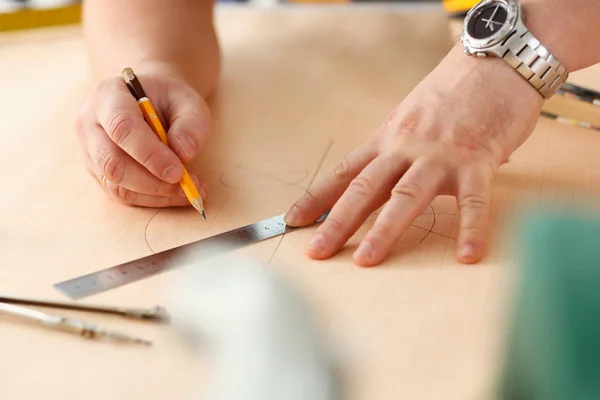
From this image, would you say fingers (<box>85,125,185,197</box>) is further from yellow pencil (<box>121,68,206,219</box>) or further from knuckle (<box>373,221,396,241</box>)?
knuckle (<box>373,221,396,241</box>)

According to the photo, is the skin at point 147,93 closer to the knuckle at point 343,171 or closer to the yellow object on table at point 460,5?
the knuckle at point 343,171

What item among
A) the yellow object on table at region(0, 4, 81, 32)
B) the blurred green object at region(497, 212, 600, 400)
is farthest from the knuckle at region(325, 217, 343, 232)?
the yellow object on table at region(0, 4, 81, 32)

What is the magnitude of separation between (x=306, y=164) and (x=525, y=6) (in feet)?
1.23

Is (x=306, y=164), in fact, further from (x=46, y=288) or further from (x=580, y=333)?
(x=580, y=333)

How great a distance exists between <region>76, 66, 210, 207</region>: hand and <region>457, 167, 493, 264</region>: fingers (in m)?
0.35

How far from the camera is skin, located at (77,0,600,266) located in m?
0.82

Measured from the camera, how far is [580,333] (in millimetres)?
282

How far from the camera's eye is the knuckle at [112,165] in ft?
3.03

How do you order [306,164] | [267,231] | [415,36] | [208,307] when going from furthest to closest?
[415,36] → [306,164] → [267,231] → [208,307]

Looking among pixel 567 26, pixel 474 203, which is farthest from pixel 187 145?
pixel 567 26

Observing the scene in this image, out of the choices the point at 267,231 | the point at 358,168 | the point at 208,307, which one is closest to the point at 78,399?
the point at 208,307

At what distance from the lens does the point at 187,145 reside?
0.95 meters

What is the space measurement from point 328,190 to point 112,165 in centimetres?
28

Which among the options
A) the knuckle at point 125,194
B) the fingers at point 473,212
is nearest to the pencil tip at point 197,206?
the knuckle at point 125,194
